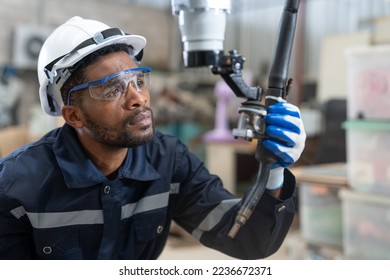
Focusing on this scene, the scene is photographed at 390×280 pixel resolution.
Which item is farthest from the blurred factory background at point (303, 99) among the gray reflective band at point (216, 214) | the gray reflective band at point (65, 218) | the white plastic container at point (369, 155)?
the gray reflective band at point (65, 218)

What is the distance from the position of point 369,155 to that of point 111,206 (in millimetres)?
1207

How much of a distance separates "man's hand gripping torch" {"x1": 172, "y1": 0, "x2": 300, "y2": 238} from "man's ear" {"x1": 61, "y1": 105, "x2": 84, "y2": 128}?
0.29m

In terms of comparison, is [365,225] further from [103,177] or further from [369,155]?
[103,177]

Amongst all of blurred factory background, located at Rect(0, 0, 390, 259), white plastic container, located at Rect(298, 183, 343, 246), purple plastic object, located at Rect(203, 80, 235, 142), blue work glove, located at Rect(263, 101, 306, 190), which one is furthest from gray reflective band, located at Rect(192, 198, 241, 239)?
purple plastic object, located at Rect(203, 80, 235, 142)

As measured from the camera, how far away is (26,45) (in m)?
3.92

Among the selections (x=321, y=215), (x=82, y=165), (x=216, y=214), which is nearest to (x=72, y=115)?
(x=82, y=165)

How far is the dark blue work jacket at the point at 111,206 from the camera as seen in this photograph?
1.01 metres

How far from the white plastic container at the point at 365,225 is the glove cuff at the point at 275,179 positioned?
104cm

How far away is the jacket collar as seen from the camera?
1.04m

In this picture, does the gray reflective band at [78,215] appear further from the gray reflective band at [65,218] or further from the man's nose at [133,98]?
the man's nose at [133,98]

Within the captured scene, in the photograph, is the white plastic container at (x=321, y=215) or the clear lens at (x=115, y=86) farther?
the white plastic container at (x=321, y=215)

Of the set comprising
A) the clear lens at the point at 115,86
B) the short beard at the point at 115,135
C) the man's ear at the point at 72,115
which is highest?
the clear lens at the point at 115,86

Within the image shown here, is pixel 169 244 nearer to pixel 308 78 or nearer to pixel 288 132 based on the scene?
pixel 288 132
